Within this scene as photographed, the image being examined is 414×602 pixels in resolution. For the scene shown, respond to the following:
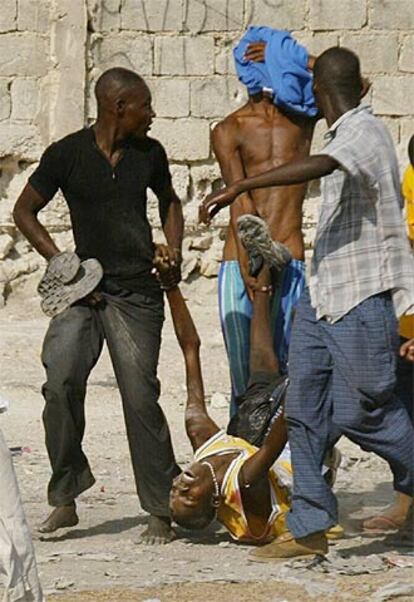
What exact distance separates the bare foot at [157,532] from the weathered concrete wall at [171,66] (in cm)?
541

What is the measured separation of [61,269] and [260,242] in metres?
1.09

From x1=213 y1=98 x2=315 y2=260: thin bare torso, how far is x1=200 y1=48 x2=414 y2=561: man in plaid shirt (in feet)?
6.05

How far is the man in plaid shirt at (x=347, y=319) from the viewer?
632 centimetres

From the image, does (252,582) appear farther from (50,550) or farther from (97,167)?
(97,167)

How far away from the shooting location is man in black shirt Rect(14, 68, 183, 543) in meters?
7.00

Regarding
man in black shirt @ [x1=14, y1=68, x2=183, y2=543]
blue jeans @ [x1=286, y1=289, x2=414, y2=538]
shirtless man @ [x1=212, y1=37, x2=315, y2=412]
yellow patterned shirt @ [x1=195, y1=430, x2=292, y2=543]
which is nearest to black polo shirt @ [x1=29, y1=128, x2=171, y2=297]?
man in black shirt @ [x1=14, y1=68, x2=183, y2=543]

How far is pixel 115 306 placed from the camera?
7.04 metres

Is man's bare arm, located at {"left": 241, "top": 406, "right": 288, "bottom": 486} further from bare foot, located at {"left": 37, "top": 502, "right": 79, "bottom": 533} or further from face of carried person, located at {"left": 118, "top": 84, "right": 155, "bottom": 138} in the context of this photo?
face of carried person, located at {"left": 118, "top": 84, "right": 155, "bottom": 138}

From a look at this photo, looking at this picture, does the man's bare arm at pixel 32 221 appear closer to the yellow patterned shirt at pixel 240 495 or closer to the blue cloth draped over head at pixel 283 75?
the yellow patterned shirt at pixel 240 495

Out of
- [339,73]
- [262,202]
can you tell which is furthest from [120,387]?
[262,202]

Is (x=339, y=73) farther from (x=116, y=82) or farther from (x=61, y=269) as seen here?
(x=61, y=269)

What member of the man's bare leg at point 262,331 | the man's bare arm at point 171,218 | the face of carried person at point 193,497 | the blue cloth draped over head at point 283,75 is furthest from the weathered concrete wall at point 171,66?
the face of carried person at point 193,497

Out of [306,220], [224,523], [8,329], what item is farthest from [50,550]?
[306,220]

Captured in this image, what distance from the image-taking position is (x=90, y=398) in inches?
401
